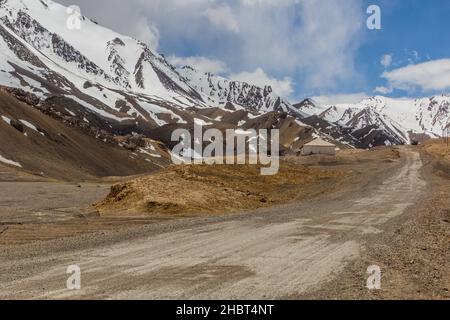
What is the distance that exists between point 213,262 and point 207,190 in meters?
20.8

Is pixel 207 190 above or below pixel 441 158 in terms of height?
below

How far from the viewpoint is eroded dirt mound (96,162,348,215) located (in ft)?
100

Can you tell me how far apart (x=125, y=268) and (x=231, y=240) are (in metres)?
6.11

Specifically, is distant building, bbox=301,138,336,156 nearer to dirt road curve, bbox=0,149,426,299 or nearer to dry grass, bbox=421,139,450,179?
dry grass, bbox=421,139,450,179

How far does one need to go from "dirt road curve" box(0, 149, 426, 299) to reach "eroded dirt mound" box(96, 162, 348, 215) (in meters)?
6.04

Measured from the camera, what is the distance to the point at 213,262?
14750mm

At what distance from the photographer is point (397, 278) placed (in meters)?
13.1

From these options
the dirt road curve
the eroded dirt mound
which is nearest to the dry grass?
the eroded dirt mound

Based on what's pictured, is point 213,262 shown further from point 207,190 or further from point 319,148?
point 319,148

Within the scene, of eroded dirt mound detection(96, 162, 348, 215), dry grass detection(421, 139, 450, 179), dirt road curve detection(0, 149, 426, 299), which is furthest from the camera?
dry grass detection(421, 139, 450, 179)

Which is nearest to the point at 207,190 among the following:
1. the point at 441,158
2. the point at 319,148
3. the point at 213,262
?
the point at 213,262
